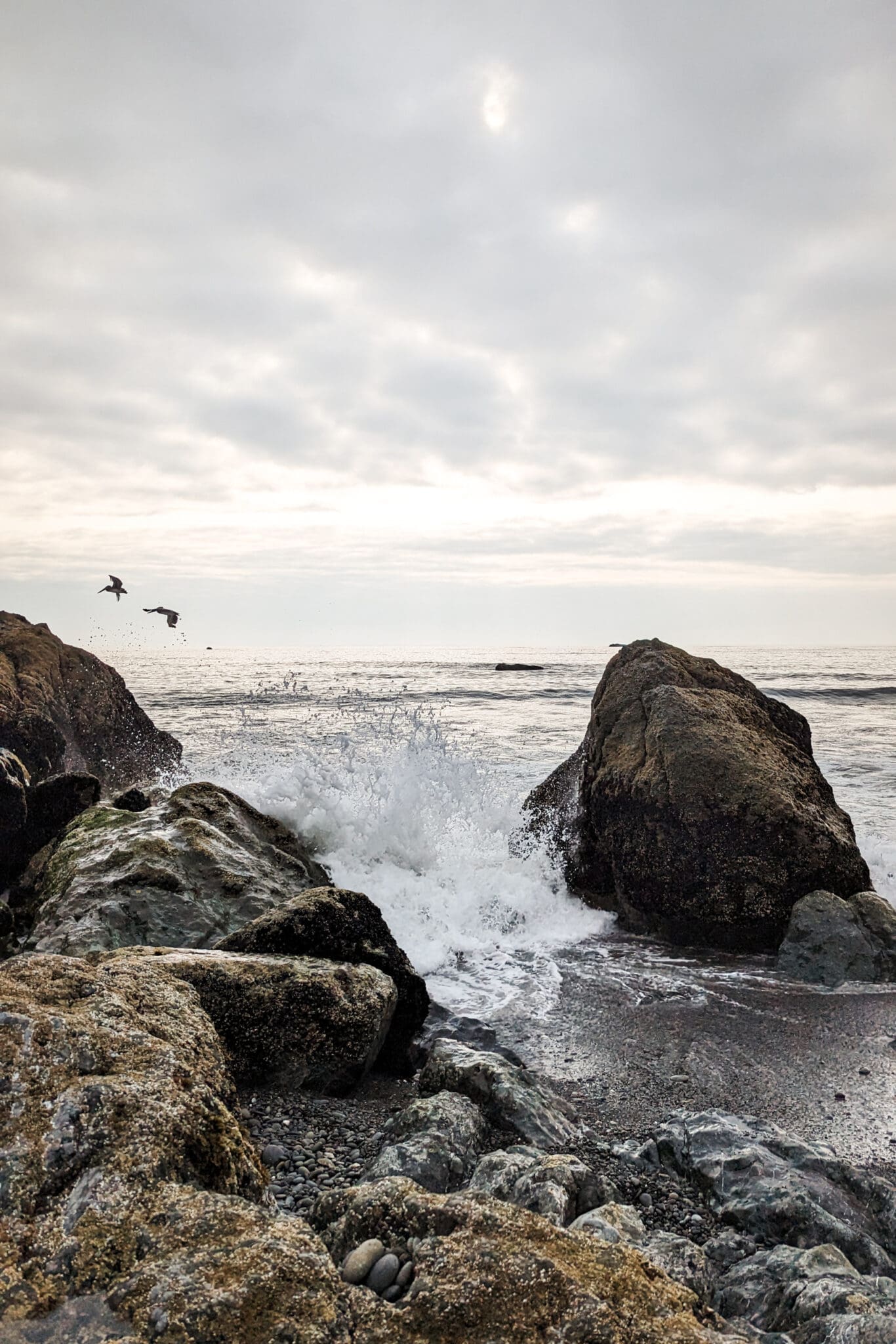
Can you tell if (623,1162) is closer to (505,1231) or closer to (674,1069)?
(674,1069)

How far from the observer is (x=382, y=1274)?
2299 mm

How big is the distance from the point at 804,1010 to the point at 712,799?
2.37 meters

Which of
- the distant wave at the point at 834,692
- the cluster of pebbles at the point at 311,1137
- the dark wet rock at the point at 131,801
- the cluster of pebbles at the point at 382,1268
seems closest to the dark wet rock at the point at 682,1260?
the cluster of pebbles at the point at 382,1268

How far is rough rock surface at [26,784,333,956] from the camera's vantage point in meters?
5.59

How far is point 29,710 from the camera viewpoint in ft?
39.4

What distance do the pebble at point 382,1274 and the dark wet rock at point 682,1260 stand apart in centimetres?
111

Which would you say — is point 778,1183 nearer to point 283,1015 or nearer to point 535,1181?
point 535,1181

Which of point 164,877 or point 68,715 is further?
point 68,715

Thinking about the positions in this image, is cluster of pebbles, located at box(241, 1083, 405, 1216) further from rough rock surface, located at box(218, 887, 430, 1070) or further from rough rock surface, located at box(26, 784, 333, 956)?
rough rock surface, located at box(26, 784, 333, 956)

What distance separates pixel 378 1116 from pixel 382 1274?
208cm

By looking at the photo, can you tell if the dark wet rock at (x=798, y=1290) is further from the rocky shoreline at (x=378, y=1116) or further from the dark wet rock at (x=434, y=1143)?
the dark wet rock at (x=434, y=1143)

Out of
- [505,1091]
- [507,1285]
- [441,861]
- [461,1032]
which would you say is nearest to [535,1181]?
[505,1091]

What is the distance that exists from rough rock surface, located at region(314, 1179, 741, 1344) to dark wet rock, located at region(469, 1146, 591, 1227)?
28.8 inches

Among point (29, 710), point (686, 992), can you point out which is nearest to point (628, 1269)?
point (686, 992)
